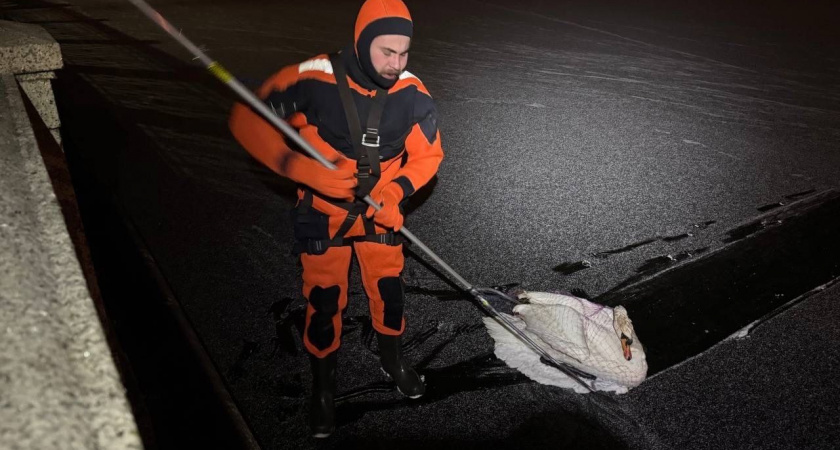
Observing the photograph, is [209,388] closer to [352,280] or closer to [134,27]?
[352,280]

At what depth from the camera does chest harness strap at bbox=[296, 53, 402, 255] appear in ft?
6.27

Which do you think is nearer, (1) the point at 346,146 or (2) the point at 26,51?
(1) the point at 346,146

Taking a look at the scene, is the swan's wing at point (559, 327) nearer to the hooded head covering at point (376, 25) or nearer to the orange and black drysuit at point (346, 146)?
the orange and black drysuit at point (346, 146)

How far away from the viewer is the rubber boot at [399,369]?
2529 millimetres

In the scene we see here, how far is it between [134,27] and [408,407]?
461 inches

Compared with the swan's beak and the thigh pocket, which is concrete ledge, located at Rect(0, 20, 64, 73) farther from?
the swan's beak

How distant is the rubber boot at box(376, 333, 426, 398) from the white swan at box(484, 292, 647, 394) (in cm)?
53

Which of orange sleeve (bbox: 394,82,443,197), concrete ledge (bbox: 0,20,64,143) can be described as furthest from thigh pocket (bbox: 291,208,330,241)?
concrete ledge (bbox: 0,20,64,143)

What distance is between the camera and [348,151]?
6.65ft

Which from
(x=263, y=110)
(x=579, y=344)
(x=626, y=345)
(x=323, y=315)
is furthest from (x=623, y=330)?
(x=263, y=110)

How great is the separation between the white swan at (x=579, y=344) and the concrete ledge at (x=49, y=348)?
6.98 ft

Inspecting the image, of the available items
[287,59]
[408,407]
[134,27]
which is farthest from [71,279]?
[134,27]

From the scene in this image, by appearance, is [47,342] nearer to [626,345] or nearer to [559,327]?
[559,327]

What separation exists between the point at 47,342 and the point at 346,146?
4.20 ft
